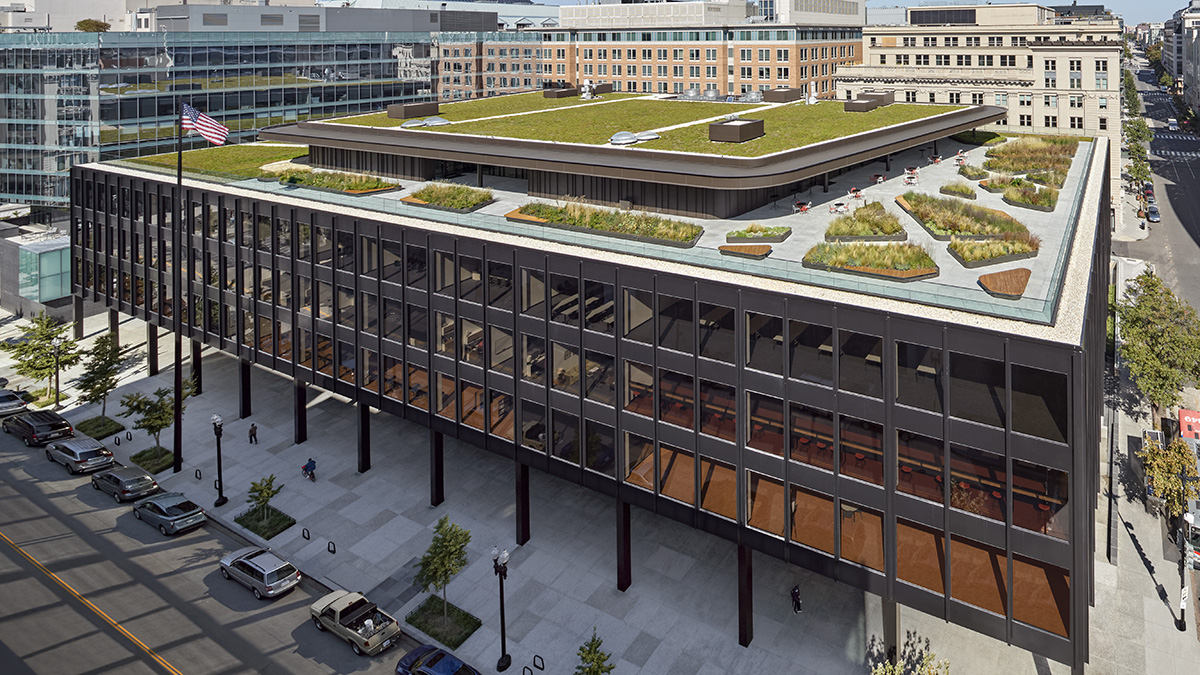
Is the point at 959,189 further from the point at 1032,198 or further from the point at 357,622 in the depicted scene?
the point at 357,622

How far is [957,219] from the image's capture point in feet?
119

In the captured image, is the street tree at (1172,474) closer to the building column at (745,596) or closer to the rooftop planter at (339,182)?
the building column at (745,596)

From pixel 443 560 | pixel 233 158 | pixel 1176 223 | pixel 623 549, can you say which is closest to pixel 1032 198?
pixel 623 549

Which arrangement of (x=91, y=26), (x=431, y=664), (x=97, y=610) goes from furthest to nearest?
(x=91, y=26) → (x=97, y=610) → (x=431, y=664)

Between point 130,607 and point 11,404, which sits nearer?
point 130,607

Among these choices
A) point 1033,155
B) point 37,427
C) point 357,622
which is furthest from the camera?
point 1033,155

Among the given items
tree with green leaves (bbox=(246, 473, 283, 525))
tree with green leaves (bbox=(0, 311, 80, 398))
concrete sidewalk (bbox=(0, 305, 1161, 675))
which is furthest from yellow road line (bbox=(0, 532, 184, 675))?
tree with green leaves (bbox=(0, 311, 80, 398))

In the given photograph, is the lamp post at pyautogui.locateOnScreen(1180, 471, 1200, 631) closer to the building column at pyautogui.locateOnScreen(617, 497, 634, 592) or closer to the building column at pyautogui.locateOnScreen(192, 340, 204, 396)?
the building column at pyautogui.locateOnScreen(617, 497, 634, 592)

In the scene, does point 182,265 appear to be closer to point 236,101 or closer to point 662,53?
point 236,101

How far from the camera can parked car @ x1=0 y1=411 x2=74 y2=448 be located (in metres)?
47.1

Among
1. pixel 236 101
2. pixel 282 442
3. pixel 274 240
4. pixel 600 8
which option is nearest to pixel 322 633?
pixel 282 442

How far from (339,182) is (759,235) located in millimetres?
25367

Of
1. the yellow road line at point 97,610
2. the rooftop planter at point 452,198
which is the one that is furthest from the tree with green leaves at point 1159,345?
the yellow road line at point 97,610

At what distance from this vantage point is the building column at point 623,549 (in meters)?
33.4
